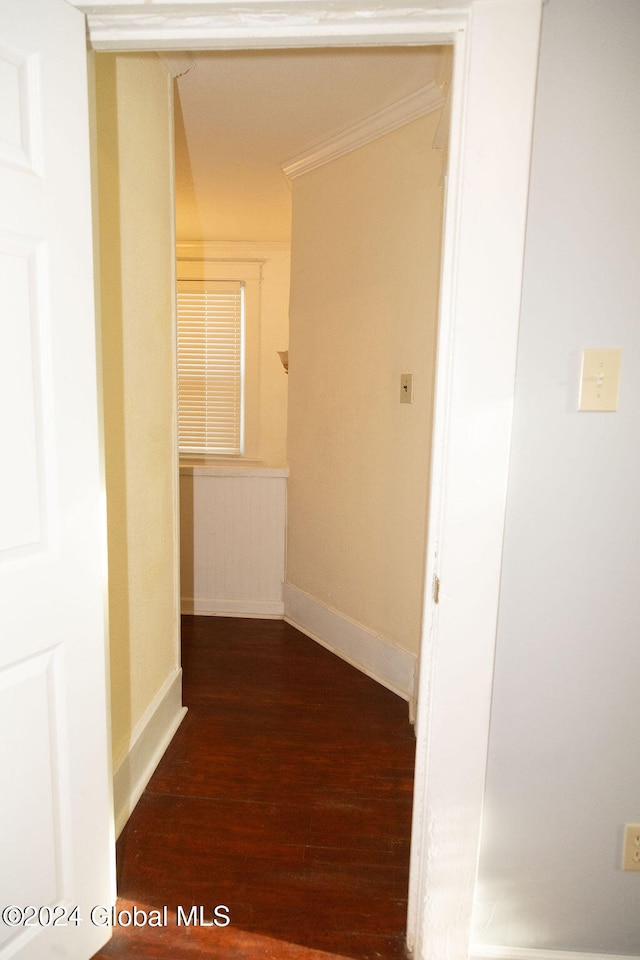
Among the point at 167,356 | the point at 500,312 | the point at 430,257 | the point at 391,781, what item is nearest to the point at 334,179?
the point at 430,257

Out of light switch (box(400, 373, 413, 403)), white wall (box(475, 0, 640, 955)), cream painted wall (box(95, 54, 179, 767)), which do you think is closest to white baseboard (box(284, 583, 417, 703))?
cream painted wall (box(95, 54, 179, 767))

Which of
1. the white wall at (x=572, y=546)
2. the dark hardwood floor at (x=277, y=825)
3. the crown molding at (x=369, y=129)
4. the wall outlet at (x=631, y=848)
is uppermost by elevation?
the crown molding at (x=369, y=129)

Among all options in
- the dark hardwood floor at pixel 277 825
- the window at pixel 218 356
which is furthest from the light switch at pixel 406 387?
the window at pixel 218 356

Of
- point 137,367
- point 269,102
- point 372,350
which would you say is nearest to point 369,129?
point 269,102

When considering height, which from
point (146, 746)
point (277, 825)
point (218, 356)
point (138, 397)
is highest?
point (218, 356)

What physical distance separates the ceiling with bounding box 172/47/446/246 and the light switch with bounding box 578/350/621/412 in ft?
5.18

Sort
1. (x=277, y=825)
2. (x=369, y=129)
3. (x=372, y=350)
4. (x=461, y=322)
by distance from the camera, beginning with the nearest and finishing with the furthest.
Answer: (x=461, y=322), (x=277, y=825), (x=369, y=129), (x=372, y=350)

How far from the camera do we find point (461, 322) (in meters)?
1.16

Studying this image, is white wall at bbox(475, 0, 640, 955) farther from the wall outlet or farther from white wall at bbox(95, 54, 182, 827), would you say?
white wall at bbox(95, 54, 182, 827)

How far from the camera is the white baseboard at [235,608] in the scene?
3.65 m

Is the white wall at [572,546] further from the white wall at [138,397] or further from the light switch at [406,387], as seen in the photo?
the light switch at [406,387]

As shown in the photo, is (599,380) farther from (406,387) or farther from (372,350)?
(372,350)

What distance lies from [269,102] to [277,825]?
113 inches

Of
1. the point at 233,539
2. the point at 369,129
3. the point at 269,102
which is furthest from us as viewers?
the point at 233,539
